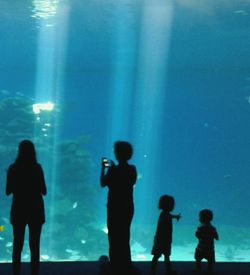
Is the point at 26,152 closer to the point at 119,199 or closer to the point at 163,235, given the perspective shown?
the point at 119,199

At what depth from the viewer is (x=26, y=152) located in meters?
4.78

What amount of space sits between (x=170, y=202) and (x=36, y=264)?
1767mm

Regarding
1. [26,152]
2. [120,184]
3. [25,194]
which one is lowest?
[25,194]

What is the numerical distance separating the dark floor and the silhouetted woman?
0.95 m

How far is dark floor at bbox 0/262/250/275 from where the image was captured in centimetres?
571

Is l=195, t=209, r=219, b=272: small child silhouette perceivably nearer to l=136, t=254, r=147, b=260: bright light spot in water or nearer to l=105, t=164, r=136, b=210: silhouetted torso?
l=105, t=164, r=136, b=210: silhouetted torso

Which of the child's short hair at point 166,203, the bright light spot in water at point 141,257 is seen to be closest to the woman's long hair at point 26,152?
the child's short hair at point 166,203

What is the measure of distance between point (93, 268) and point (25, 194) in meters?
1.74

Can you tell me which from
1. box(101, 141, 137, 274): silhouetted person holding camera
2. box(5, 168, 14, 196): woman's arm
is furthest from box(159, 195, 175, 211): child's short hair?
box(5, 168, 14, 196): woman's arm

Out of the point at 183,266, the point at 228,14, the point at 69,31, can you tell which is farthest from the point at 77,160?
the point at 183,266

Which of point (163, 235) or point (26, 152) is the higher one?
point (26, 152)

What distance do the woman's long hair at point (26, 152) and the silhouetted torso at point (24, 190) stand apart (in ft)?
0.13

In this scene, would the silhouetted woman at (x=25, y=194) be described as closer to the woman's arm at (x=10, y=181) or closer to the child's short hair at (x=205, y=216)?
the woman's arm at (x=10, y=181)

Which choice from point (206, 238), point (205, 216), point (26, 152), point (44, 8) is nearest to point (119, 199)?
point (26, 152)
